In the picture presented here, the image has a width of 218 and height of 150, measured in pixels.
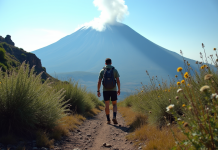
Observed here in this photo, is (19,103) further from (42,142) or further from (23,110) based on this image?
(42,142)

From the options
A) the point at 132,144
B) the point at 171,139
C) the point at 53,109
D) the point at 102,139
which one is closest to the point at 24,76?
the point at 53,109

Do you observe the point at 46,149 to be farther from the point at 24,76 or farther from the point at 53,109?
the point at 24,76

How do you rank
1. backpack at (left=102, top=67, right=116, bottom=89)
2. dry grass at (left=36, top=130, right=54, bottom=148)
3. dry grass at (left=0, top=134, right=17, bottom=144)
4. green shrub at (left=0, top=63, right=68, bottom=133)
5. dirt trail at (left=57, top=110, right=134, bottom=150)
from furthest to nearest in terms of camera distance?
backpack at (left=102, top=67, right=116, bottom=89)
dirt trail at (left=57, top=110, right=134, bottom=150)
green shrub at (left=0, top=63, right=68, bottom=133)
dry grass at (left=36, top=130, right=54, bottom=148)
dry grass at (left=0, top=134, right=17, bottom=144)

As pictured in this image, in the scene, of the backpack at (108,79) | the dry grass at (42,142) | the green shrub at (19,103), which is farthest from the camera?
the backpack at (108,79)

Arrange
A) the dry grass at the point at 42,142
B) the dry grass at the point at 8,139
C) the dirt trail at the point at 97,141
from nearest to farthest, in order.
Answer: the dry grass at the point at 8,139, the dry grass at the point at 42,142, the dirt trail at the point at 97,141

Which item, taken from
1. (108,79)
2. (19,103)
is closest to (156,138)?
(108,79)

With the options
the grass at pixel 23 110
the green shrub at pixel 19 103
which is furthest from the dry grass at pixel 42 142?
the green shrub at pixel 19 103

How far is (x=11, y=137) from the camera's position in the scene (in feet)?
8.59

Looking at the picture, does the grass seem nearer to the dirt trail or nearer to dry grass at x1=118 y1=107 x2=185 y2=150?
the dirt trail

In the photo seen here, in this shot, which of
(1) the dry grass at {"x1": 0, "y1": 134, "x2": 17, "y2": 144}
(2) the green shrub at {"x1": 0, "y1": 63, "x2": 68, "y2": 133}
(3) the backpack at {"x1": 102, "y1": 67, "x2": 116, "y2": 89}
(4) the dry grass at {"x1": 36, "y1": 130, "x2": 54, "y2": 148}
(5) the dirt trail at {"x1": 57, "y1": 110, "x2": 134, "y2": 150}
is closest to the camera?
(1) the dry grass at {"x1": 0, "y1": 134, "x2": 17, "y2": 144}

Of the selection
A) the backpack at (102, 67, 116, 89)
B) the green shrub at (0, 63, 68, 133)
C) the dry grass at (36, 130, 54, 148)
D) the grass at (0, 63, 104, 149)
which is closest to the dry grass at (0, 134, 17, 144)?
the grass at (0, 63, 104, 149)

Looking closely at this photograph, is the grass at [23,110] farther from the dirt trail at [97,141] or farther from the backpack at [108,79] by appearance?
the backpack at [108,79]

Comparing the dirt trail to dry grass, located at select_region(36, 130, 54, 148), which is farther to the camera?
the dirt trail

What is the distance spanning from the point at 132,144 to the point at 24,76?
257 cm
